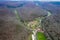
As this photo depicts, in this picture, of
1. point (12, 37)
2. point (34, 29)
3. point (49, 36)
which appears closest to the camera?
point (12, 37)

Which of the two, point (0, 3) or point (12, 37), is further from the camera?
point (0, 3)

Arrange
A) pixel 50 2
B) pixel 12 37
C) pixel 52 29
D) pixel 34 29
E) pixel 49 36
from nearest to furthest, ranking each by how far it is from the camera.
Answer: pixel 12 37 → pixel 49 36 → pixel 52 29 → pixel 34 29 → pixel 50 2

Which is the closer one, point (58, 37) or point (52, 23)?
point (58, 37)

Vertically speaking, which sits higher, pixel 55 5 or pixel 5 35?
pixel 5 35

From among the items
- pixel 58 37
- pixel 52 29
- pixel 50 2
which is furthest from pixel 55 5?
pixel 58 37

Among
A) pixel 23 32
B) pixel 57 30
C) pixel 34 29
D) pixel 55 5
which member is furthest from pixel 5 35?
pixel 55 5

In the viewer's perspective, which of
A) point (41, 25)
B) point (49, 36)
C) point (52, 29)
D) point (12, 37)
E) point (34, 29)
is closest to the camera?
point (12, 37)

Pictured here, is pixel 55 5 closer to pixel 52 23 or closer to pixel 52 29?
pixel 52 23

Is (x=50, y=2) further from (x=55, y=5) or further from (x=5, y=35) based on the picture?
(x=5, y=35)

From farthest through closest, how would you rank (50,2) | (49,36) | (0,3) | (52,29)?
(50,2)
(0,3)
(52,29)
(49,36)
